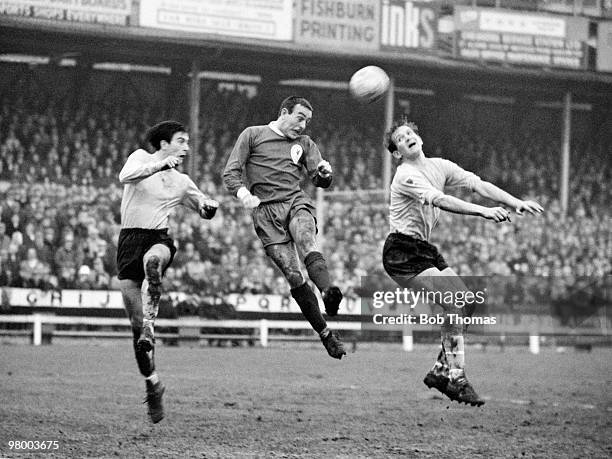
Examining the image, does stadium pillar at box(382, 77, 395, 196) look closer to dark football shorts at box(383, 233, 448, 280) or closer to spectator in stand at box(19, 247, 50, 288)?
spectator in stand at box(19, 247, 50, 288)

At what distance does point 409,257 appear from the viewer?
10.5 metres

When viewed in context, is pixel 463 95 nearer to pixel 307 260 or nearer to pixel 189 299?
pixel 189 299

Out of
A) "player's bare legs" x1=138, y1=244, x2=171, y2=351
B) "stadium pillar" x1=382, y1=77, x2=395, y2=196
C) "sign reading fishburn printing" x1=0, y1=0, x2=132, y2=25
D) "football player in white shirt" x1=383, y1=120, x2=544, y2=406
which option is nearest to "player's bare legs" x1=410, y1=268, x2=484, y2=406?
"football player in white shirt" x1=383, y1=120, x2=544, y2=406

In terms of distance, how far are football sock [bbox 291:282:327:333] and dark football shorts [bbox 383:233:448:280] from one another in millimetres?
758

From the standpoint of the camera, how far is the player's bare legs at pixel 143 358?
10.5m

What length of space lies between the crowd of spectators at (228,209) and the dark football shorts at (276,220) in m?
12.6

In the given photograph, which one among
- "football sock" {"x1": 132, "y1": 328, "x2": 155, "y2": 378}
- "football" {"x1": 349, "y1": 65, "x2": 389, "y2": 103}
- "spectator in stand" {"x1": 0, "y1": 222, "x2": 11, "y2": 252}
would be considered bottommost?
"football sock" {"x1": 132, "y1": 328, "x2": 155, "y2": 378}

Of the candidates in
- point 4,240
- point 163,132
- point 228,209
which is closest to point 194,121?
point 228,209

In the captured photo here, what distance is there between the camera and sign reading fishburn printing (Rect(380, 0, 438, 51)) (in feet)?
100

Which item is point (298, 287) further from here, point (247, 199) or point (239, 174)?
point (239, 174)

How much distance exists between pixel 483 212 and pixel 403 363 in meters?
12.0

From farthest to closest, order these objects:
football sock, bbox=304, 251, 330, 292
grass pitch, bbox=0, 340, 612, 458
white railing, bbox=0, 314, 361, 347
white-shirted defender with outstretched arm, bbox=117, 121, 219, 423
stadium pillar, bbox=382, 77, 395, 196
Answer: stadium pillar, bbox=382, 77, 395, 196
white railing, bbox=0, 314, 361, 347
grass pitch, bbox=0, 340, 612, 458
white-shirted defender with outstretched arm, bbox=117, 121, 219, 423
football sock, bbox=304, 251, 330, 292

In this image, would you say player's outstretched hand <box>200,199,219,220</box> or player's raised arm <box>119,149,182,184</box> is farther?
player's outstretched hand <box>200,199,219,220</box>

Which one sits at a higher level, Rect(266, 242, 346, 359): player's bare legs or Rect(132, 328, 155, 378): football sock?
Rect(266, 242, 346, 359): player's bare legs
